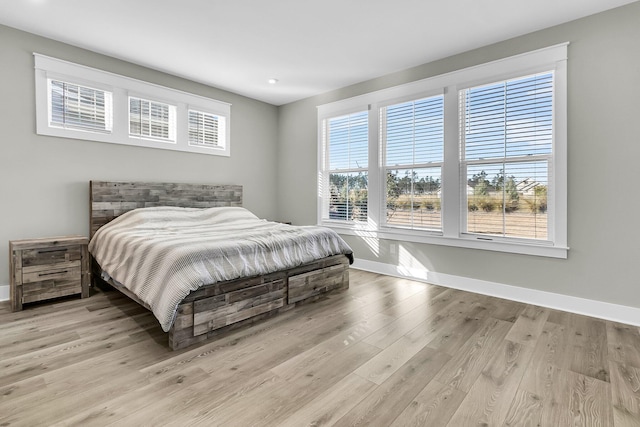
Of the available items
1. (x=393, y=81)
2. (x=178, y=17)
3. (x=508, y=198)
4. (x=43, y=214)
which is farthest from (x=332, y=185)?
(x=43, y=214)

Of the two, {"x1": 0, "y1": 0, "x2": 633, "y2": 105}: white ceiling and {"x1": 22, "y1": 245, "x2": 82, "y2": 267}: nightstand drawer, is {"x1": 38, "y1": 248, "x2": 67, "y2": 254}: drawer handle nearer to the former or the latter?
{"x1": 22, "y1": 245, "x2": 82, "y2": 267}: nightstand drawer

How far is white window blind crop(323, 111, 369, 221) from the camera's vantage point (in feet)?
14.9

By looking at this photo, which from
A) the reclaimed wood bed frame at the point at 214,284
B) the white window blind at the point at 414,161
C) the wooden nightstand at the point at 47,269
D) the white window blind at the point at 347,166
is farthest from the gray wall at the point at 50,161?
the white window blind at the point at 414,161

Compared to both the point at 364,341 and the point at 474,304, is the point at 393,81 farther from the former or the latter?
the point at 364,341

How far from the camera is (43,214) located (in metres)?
3.29

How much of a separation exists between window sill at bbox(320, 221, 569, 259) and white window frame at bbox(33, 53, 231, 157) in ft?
7.36

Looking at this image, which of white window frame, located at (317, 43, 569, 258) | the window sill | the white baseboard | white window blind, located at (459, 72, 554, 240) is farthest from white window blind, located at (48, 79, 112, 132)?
white window blind, located at (459, 72, 554, 240)

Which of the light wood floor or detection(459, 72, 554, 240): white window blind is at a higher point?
detection(459, 72, 554, 240): white window blind

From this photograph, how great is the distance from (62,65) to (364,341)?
13.3 ft

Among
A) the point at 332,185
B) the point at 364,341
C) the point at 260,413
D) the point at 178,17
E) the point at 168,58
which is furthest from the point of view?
the point at 332,185

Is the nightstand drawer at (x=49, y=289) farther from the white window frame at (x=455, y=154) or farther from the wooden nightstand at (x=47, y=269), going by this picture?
the white window frame at (x=455, y=154)

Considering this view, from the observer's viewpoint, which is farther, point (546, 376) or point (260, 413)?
point (546, 376)

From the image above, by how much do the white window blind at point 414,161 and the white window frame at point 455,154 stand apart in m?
0.09

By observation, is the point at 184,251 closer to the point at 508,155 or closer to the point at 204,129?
the point at 204,129
